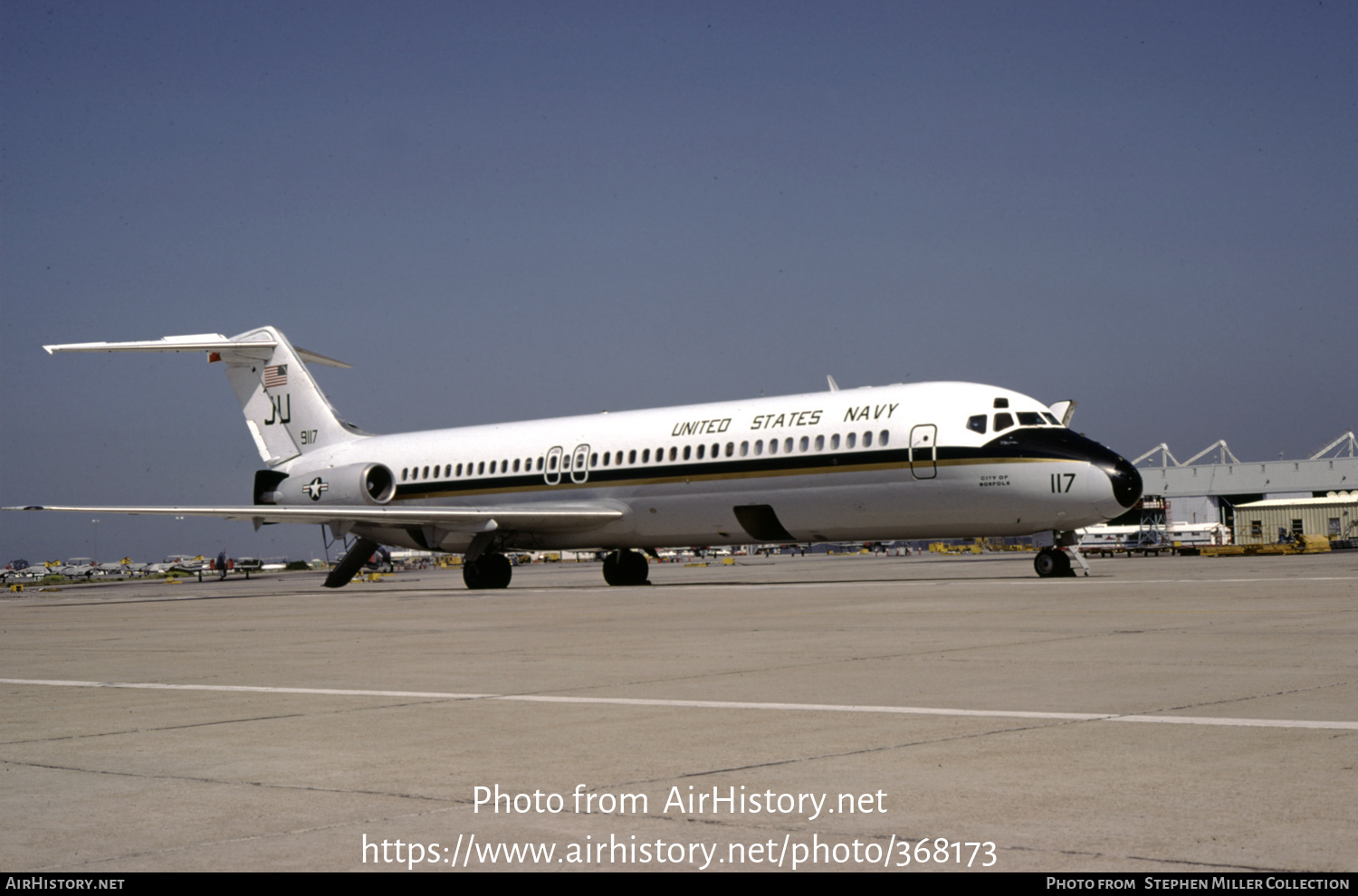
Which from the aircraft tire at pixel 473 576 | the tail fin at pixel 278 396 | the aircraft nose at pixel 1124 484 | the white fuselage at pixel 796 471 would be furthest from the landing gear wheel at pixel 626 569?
the aircraft nose at pixel 1124 484

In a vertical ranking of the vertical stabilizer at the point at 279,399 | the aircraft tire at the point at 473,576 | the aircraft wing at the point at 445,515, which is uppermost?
the vertical stabilizer at the point at 279,399

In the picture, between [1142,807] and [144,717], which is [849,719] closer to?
[1142,807]

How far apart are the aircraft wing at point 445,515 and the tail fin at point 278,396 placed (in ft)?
17.2

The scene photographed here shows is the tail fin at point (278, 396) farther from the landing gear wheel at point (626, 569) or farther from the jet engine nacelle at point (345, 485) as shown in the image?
the landing gear wheel at point (626, 569)

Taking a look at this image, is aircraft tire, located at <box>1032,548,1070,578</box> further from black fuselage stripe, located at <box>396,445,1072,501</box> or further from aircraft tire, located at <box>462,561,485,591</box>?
aircraft tire, located at <box>462,561,485,591</box>

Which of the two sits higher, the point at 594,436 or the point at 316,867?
the point at 594,436

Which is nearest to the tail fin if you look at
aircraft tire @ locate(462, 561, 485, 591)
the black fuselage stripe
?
the black fuselage stripe

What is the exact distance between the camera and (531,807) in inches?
224

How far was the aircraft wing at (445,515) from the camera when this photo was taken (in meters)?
32.9

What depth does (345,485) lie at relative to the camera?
125 ft

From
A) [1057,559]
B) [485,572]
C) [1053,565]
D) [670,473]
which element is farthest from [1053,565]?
[485,572]

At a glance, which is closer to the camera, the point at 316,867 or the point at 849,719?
the point at 316,867
